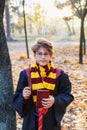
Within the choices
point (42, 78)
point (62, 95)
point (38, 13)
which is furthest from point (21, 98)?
point (38, 13)

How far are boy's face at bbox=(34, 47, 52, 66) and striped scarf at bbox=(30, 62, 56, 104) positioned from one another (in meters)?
0.04

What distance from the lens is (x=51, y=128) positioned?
11.3 ft

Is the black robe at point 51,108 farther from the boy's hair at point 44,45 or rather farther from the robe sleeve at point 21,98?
the boy's hair at point 44,45

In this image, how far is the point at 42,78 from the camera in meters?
3.19

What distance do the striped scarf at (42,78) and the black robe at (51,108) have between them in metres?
0.08

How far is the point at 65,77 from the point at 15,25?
6073 centimetres

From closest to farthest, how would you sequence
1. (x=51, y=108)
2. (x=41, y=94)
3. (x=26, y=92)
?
(x=41, y=94) < (x=26, y=92) < (x=51, y=108)

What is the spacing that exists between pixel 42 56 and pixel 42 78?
24cm

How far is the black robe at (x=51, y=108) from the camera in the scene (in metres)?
3.29

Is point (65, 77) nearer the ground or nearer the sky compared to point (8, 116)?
nearer the sky

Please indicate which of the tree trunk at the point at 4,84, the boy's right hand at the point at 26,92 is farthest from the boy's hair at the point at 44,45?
the tree trunk at the point at 4,84

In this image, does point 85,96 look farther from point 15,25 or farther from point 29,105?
point 15,25

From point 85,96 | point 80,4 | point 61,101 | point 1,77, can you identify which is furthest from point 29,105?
point 80,4

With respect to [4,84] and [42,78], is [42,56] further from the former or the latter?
[4,84]
